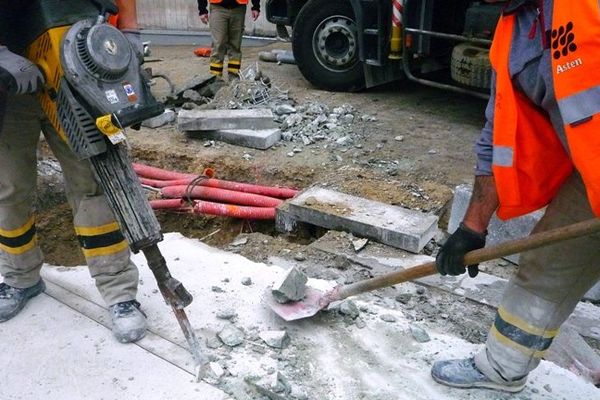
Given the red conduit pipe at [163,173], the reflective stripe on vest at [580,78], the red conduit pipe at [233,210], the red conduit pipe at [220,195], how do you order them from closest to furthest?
1. the reflective stripe on vest at [580,78]
2. the red conduit pipe at [233,210]
3. the red conduit pipe at [220,195]
4. the red conduit pipe at [163,173]

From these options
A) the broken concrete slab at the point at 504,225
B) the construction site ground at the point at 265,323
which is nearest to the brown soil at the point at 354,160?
the construction site ground at the point at 265,323

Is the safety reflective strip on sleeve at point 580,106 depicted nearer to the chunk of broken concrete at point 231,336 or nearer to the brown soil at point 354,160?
the chunk of broken concrete at point 231,336

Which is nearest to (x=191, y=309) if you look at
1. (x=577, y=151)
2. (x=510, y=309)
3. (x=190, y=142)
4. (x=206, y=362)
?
(x=206, y=362)

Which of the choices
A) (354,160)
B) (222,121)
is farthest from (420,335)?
(222,121)

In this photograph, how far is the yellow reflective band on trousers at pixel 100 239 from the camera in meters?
2.61

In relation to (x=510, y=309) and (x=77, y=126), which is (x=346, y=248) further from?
(x=77, y=126)

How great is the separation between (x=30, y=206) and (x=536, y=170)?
220cm

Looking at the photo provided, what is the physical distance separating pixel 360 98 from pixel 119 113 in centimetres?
497

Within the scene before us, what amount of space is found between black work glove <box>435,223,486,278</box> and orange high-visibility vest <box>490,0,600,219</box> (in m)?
0.16

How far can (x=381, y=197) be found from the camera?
4414 millimetres

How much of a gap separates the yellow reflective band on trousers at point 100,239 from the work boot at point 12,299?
18.2 inches

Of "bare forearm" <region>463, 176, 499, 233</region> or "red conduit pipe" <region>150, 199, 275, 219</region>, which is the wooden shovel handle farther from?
"red conduit pipe" <region>150, 199, 275, 219</region>

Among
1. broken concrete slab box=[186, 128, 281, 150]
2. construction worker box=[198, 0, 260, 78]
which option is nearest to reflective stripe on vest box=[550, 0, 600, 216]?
broken concrete slab box=[186, 128, 281, 150]

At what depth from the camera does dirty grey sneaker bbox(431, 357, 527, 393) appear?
238cm
